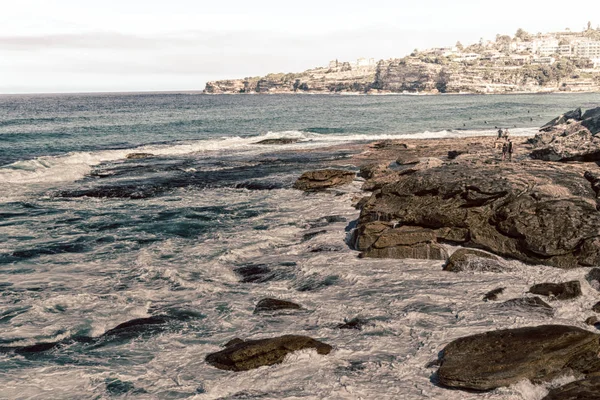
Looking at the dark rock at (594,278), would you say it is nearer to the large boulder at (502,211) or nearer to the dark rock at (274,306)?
the large boulder at (502,211)

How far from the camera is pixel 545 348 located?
32.0 ft

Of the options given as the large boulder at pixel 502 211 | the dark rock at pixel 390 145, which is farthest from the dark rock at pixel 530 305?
the dark rock at pixel 390 145

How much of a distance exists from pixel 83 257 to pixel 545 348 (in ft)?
51.9

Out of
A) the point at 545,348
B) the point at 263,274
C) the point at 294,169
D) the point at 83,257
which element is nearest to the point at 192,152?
the point at 294,169

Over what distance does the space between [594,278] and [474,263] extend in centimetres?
321

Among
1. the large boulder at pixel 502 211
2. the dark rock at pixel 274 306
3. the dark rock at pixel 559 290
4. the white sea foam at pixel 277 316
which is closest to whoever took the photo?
the white sea foam at pixel 277 316

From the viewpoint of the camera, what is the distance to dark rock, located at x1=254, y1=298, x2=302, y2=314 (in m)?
13.8

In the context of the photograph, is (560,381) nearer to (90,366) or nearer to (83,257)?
(90,366)

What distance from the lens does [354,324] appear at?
12.6m

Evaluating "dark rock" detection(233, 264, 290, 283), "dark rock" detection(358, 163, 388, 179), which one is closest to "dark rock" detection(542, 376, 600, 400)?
"dark rock" detection(233, 264, 290, 283)

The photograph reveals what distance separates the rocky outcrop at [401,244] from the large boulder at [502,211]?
1.6 inches

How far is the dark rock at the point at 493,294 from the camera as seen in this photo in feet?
44.1

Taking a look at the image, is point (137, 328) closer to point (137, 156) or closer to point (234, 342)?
point (234, 342)

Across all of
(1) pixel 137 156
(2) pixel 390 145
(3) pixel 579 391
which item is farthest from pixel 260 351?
(1) pixel 137 156
